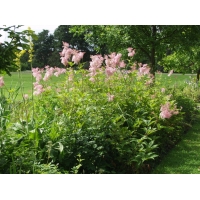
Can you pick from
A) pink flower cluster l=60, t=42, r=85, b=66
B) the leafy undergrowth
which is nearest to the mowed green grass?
pink flower cluster l=60, t=42, r=85, b=66

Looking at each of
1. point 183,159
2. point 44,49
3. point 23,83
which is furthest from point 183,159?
point 44,49

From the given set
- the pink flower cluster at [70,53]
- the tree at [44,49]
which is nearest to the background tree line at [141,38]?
the tree at [44,49]

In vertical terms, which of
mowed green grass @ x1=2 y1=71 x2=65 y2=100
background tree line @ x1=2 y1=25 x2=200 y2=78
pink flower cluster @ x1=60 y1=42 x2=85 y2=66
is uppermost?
background tree line @ x1=2 y1=25 x2=200 y2=78

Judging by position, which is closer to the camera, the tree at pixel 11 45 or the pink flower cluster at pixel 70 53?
the tree at pixel 11 45

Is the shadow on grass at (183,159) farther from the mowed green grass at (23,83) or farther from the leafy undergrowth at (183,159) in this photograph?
the mowed green grass at (23,83)

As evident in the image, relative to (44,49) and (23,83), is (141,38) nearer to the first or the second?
(44,49)

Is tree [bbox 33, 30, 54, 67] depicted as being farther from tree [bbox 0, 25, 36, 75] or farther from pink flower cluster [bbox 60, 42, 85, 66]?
tree [bbox 0, 25, 36, 75]

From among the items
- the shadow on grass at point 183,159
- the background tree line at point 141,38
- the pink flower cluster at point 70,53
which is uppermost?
the background tree line at point 141,38

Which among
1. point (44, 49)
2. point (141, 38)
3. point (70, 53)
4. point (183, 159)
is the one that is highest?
point (141, 38)

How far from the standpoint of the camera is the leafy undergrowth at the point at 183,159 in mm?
4230

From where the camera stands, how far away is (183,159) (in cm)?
475

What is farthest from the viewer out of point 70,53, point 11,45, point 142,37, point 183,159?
point 142,37

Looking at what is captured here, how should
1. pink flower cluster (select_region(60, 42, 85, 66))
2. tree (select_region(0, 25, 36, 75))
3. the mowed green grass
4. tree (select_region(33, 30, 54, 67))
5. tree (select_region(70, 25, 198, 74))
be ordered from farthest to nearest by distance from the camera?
tree (select_region(33, 30, 54, 67)) → tree (select_region(70, 25, 198, 74)) → the mowed green grass → pink flower cluster (select_region(60, 42, 85, 66)) → tree (select_region(0, 25, 36, 75))

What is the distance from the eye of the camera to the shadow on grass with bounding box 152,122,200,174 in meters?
4.23
